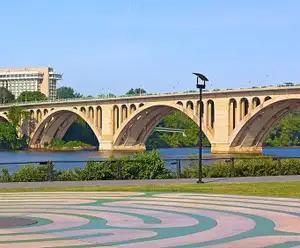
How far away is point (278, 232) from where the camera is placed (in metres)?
13.7

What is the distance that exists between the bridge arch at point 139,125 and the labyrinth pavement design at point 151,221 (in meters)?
82.7

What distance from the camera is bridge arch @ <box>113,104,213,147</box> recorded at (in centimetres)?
10731

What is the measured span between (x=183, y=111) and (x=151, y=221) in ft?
275

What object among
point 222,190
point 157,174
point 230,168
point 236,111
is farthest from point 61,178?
point 236,111

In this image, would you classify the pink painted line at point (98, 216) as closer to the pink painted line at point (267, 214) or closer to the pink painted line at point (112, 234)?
the pink painted line at point (112, 234)

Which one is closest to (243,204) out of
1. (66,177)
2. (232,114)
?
(66,177)

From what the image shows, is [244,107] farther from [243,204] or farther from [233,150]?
[243,204]

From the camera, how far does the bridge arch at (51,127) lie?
128m

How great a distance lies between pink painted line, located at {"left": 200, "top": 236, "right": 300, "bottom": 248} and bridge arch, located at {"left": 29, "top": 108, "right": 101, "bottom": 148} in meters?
112

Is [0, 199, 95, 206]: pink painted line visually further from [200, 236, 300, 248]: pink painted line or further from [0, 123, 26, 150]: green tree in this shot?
[0, 123, 26, 150]: green tree

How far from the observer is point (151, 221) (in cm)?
1555

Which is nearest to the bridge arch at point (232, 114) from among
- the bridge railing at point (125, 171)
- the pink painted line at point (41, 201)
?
the bridge railing at point (125, 171)

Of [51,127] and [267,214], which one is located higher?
[51,127]

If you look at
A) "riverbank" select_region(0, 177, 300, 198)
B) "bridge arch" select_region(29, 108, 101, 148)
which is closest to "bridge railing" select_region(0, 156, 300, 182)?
"riverbank" select_region(0, 177, 300, 198)
